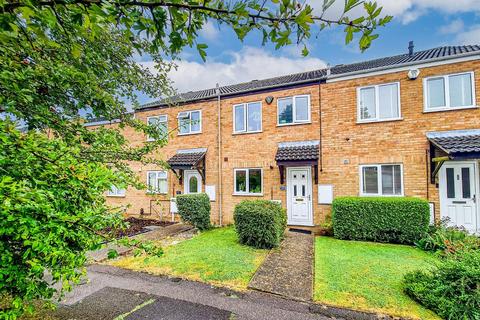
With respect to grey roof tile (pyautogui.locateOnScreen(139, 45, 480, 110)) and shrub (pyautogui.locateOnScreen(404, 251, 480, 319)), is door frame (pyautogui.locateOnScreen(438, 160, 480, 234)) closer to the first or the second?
grey roof tile (pyautogui.locateOnScreen(139, 45, 480, 110))

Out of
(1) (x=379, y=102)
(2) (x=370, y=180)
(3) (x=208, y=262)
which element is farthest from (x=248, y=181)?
(1) (x=379, y=102)

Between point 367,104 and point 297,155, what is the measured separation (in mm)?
3634

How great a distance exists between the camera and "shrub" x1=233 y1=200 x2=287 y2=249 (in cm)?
753

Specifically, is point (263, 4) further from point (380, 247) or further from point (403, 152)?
point (403, 152)

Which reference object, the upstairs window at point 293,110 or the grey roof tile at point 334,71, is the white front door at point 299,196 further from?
the grey roof tile at point 334,71

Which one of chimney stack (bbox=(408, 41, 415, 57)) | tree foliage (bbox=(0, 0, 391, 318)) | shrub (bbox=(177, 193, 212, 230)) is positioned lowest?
shrub (bbox=(177, 193, 212, 230))

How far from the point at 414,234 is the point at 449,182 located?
256 cm

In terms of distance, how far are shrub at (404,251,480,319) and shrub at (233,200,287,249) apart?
3.76 m

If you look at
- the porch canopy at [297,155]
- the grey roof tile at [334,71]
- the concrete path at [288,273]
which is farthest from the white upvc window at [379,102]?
the concrete path at [288,273]

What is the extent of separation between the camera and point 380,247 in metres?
7.86

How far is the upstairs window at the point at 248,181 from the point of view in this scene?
11.5 meters

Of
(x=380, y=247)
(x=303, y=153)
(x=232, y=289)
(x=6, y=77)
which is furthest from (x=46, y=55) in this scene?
(x=380, y=247)

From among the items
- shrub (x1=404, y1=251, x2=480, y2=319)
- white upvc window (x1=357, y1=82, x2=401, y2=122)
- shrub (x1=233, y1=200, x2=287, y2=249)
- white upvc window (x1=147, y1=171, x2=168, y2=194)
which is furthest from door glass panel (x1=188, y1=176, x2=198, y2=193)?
shrub (x1=404, y1=251, x2=480, y2=319)

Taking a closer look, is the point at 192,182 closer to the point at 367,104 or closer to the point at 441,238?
the point at 367,104
